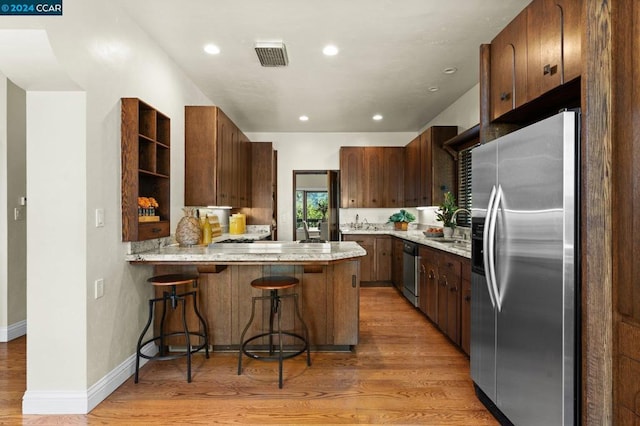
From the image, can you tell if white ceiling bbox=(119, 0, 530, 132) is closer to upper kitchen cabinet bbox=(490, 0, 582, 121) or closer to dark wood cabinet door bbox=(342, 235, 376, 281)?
upper kitchen cabinet bbox=(490, 0, 582, 121)

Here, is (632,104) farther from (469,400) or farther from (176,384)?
(176,384)

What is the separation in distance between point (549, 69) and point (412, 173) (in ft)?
13.0

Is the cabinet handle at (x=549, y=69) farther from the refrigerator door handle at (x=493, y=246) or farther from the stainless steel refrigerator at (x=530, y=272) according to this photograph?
the refrigerator door handle at (x=493, y=246)

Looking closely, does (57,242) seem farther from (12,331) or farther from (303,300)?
(12,331)

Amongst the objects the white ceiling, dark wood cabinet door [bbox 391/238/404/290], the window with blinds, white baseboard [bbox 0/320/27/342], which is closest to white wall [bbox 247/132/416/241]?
dark wood cabinet door [bbox 391/238/404/290]

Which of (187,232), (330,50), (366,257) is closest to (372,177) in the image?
(366,257)

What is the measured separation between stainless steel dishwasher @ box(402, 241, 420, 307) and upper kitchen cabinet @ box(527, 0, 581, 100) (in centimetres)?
262

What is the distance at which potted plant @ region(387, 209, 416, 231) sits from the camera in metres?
6.15

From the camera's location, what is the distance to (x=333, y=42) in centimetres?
314

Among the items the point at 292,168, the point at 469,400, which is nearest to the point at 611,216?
the point at 469,400

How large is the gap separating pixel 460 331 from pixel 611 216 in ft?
6.14

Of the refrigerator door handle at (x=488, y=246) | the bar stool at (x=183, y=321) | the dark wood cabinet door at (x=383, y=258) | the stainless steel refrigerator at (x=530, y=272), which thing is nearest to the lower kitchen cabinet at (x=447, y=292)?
the stainless steel refrigerator at (x=530, y=272)

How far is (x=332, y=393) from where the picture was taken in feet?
7.98

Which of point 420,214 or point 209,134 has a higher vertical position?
point 209,134
